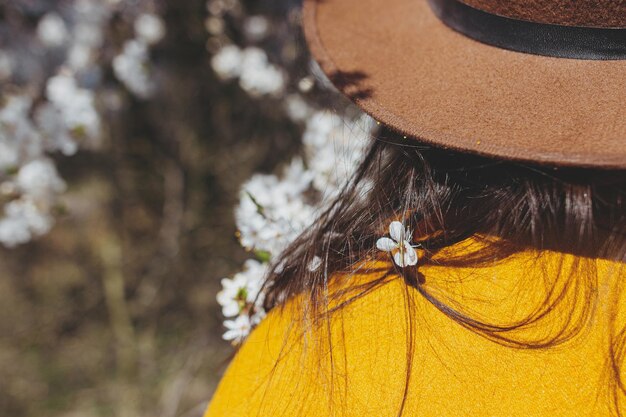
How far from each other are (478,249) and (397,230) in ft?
0.41

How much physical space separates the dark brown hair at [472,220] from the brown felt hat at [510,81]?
48 millimetres

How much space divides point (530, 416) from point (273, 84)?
2423 mm

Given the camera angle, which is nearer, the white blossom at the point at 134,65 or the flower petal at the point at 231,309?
the flower petal at the point at 231,309

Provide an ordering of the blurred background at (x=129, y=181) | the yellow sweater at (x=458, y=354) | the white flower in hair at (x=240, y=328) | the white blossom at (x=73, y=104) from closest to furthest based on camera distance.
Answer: the yellow sweater at (x=458, y=354) < the white flower in hair at (x=240, y=328) < the white blossom at (x=73, y=104) < the blurred background at (x=129, y=181)

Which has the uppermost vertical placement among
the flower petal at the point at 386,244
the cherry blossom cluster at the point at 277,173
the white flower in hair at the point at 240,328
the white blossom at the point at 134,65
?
the white blossom at the point at 134,65

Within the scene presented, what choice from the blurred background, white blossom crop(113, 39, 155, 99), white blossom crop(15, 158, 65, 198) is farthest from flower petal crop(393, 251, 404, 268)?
white blossom crop(113, 39, 155, 99)

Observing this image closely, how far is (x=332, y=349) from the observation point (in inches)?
37.6

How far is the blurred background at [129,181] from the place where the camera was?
293cm

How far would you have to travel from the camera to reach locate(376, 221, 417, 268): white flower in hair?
0.92 m

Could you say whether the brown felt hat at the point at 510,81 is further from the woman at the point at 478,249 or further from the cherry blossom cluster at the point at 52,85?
the cherry blossom cluster at the point at 52,85

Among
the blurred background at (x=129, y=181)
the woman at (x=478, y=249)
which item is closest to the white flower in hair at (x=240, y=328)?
the woman at (x=478, y=249)

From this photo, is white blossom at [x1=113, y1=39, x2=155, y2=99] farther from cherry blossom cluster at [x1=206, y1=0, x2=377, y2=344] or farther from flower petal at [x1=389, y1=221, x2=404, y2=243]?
flower petal at [x1=389, y1=221, x2=404, y2=243]

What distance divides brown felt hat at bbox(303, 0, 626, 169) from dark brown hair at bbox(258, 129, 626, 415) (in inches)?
1.9

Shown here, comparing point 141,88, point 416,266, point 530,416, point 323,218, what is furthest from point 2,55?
point 530,416
